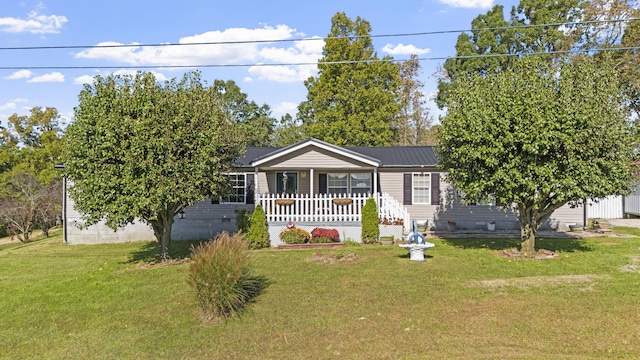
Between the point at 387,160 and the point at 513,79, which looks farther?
the point at 387,160

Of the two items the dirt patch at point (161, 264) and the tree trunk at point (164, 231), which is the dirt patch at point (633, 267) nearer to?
the dirt patch at point (161, 264)

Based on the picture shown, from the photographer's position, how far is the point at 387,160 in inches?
663

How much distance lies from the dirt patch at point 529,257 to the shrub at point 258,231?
23.8 feet

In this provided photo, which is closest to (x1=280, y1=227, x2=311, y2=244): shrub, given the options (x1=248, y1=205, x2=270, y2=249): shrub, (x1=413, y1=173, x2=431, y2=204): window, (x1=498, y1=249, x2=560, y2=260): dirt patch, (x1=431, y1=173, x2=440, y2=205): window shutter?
(x1=248, y1=205, x2=270, y2=249): shrub

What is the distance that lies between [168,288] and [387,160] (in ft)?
35.1

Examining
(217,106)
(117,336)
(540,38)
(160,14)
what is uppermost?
(540,38)

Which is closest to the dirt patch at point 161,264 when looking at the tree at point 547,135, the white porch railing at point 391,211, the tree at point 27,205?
the white porch railing at point 391,211

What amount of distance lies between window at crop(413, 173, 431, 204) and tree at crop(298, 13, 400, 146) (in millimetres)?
12960

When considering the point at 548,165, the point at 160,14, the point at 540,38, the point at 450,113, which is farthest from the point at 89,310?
the point at 540,38

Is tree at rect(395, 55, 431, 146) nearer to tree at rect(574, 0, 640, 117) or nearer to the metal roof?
tree at rect(574, 0, 640, 117)

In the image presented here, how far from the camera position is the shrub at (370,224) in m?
13.5

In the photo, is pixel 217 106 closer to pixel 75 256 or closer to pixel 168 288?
pixel 168 288

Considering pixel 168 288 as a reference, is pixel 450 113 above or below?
above

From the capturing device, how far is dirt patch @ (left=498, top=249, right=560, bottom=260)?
10366 mm
